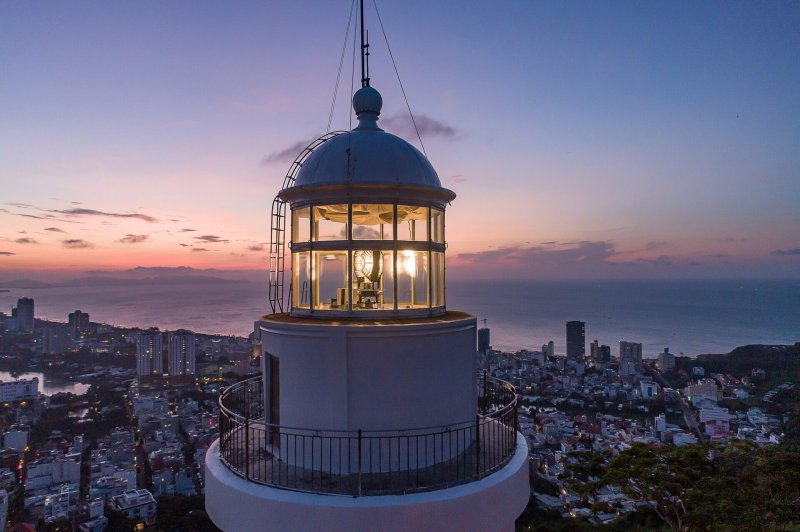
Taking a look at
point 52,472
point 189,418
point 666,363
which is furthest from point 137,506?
point 666,363

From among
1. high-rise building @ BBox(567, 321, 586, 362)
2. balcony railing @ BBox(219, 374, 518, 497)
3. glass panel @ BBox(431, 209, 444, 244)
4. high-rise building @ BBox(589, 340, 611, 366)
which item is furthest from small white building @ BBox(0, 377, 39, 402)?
high-rise building @ BBox(567, 321, 586, 362)

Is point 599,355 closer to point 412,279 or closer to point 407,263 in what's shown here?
point 412,279

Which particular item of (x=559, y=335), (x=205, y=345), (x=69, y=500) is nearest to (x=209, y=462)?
(x=69, y=500)

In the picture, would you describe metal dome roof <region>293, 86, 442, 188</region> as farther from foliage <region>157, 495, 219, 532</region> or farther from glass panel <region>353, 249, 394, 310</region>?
foliage <region>157, 495, 219, 532</region>

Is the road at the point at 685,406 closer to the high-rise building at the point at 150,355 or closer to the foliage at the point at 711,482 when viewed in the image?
the foliage at the point at 711,482

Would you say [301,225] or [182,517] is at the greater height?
[301,225]
